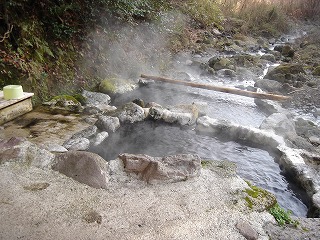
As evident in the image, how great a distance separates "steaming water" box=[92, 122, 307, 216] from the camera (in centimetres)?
411

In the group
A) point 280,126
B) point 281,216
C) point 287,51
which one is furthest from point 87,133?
point 287,51

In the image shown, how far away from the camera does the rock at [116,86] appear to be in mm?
7379

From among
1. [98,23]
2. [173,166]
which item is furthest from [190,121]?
[98,23]

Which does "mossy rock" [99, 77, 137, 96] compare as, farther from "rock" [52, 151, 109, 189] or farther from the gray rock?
the gray rock

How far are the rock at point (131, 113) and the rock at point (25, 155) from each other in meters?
2.33

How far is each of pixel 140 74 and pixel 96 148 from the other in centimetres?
465

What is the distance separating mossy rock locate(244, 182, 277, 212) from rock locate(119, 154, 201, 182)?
0.62 meters

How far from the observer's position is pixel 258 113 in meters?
7.12

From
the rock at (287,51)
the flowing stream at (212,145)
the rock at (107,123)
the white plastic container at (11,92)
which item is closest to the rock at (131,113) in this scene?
the flowing stream at (212,145)

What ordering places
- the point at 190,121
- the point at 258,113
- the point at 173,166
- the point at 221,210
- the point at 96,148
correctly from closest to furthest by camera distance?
the point at 221,210 < the point at 173,166 < the point at 96,148 < the point at 190,121 < the point at 258,113

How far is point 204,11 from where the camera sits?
15.8 meters

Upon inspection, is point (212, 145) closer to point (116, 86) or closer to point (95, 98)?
point (95, 98)

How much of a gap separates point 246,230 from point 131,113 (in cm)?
370

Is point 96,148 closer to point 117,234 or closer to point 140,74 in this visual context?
point 117,234
